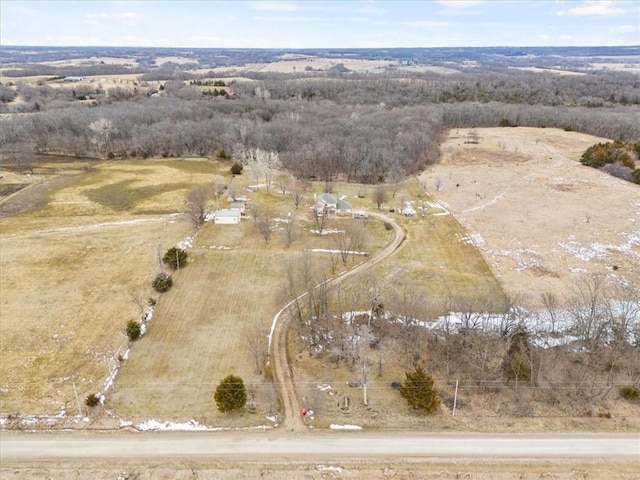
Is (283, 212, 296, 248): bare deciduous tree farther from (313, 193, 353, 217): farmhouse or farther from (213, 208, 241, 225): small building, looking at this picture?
(213, 208, 241, 225): small building

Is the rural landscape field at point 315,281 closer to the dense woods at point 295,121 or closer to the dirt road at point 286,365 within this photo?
the dirt road at point 286,365

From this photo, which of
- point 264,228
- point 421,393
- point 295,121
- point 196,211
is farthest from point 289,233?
point 295,121

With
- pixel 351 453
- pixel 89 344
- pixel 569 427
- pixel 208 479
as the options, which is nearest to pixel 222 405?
pixel 208 479

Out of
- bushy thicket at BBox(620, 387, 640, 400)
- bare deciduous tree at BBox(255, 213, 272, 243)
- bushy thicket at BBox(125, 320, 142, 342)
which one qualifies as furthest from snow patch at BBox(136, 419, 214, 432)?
bushy thicket at BBox(620, 387, 640, 400)

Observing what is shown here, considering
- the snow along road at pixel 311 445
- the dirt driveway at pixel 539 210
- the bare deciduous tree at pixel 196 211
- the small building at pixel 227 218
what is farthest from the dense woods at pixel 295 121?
the snow along road at pixel 311 445

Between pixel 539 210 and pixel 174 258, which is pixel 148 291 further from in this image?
pixel 539 210

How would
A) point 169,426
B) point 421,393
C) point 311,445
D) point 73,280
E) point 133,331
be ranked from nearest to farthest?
point 311,445 < point 169,426 < point 421,393 < point 133,331 < point 73,280
